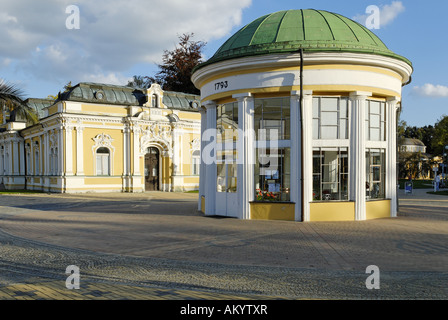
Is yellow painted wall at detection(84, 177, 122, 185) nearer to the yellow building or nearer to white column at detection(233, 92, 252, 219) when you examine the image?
the yellow building

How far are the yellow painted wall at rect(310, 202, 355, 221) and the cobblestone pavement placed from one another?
26.6 inches

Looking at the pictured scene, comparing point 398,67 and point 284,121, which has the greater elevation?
point 398,67

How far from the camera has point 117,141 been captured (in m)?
33.8

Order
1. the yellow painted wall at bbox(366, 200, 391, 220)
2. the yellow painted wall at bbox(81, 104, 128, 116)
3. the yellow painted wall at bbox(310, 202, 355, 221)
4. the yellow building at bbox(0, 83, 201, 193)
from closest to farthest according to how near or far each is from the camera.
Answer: the yellow painted wall at bbox(310, 202, 355, 221) < the yellow painted wall at bbox(366, 200, 391, 220) < the yellow building at bbox(0, 83, 201, 193) < the yellow painted wall at bbox(81, 104, 128, 116)

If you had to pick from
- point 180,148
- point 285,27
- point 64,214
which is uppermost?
point 285,27

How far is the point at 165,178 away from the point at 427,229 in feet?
84.3

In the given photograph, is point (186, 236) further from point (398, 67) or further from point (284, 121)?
point (398, 67)

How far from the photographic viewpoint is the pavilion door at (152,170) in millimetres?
35250

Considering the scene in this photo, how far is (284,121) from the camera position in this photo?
14.5m

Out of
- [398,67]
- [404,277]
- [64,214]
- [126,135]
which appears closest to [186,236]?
[404,277]

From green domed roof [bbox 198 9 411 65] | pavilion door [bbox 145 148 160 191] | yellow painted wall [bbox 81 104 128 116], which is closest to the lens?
green domed roof [bbox 198 9 411 65]

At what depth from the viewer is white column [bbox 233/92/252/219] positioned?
14.6 m

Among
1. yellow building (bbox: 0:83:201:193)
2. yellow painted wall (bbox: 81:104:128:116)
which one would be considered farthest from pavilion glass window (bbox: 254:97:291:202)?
yellow painted wall (bbox: 81:104:128:116)
